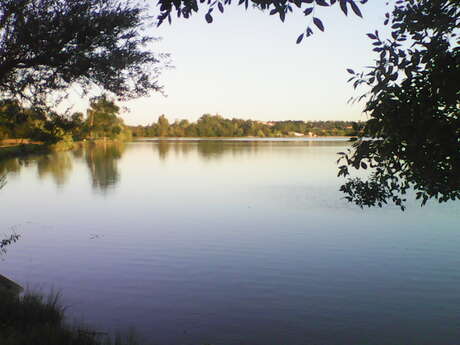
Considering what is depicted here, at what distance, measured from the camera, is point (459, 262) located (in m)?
13.0

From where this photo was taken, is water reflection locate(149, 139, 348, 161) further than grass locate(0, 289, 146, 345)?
Yes

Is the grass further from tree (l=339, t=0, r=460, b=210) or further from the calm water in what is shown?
tree (l=339, t=0, r=460, b=210)

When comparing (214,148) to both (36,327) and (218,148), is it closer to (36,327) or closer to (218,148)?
(218,148)

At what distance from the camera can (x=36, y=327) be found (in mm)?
6555

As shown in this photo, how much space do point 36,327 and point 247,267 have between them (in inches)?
278

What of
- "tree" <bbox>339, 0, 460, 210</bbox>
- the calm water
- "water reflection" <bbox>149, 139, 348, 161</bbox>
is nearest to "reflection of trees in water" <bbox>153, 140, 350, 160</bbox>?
"water reflection" <bbox>149, 139, 348, 161</bbox>

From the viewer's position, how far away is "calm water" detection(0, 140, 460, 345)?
880 cm

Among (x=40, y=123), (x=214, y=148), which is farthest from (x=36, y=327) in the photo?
(x=214, y=148)

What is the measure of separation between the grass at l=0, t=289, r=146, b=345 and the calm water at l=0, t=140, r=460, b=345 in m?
1.09

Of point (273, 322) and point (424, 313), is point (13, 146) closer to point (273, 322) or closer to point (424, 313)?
point (273, 322)

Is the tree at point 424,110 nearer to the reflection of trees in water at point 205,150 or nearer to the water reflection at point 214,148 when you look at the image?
the water reflection at point 214,148

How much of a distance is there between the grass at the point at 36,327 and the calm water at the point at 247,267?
3.58 ft

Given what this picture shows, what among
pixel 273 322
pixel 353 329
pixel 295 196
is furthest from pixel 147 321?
pixel 295 196

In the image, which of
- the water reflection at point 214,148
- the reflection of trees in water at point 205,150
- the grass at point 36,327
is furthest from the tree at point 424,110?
the reflection of trees in water at point 205,150
